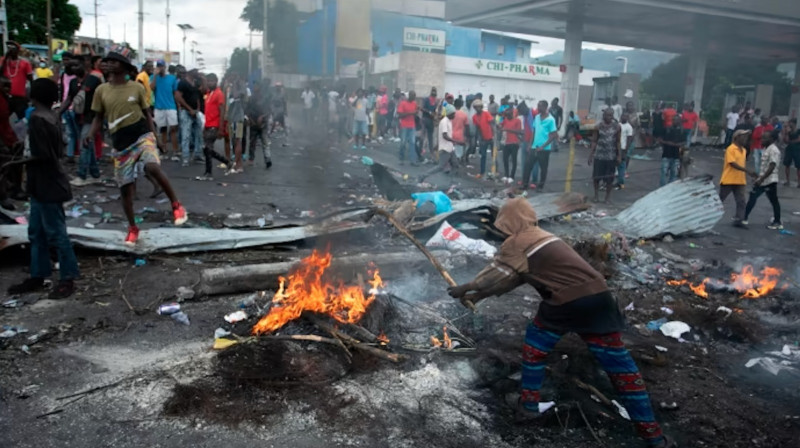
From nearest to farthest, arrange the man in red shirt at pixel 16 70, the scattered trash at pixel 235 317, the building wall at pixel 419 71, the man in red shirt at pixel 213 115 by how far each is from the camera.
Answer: the scattered trash at pixel 235 317, the man in red shirt at pixel 16 70, the man in red shirt at pixel 213 115, the building wall at pixel 419 71

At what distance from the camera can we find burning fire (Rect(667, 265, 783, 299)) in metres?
6.04

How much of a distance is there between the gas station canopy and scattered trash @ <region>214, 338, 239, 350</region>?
741 inches

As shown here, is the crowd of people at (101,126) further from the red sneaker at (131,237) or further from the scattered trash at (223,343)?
the scattered trash at (223,343)

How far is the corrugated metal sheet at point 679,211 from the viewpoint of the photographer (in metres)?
8.13

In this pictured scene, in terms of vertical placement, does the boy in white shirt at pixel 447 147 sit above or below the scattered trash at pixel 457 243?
above

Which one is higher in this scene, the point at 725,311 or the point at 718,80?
the point at 718,80

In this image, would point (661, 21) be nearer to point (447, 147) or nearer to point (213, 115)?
point (447, 147)

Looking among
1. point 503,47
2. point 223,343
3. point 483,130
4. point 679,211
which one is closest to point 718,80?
point 503,47

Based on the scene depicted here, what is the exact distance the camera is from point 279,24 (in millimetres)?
5672

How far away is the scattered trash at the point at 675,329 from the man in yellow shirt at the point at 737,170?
5.16 m

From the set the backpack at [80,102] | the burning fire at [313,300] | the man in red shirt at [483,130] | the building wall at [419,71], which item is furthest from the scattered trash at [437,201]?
the building wall at [419,71]

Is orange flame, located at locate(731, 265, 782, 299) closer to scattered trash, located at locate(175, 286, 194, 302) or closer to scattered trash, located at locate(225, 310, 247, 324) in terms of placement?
scattered trash, located at locate(225, 310, 247, 324)

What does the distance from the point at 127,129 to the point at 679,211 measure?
7.32m

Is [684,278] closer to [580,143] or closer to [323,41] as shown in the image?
[323,41]
